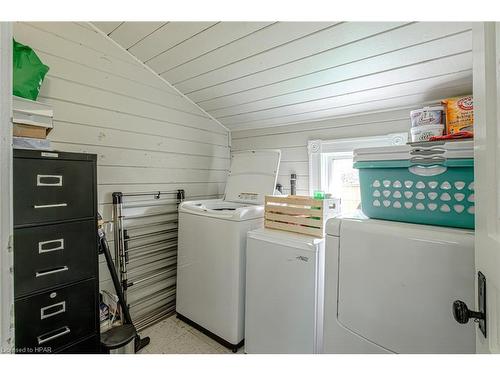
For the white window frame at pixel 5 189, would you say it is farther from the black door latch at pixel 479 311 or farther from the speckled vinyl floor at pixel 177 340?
the speckled vinyl floor at pixel 177 340

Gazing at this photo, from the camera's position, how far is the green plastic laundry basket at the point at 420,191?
0.88 meters

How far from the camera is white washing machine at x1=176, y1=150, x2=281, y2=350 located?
188 centimetres

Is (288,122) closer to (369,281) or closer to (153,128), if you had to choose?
(153,128)

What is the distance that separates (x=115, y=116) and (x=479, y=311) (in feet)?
7.35

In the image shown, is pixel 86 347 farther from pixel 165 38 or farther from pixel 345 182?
pixel 345 182

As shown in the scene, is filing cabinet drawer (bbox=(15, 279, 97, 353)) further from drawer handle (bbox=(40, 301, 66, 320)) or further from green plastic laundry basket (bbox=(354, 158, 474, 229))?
green plastic laundry basket (bbox=(354, 158, 474, 229))

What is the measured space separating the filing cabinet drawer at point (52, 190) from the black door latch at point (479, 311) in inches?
62.7

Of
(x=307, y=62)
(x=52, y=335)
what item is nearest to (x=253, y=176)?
(x=307, y=62)

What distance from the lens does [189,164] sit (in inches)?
99.0

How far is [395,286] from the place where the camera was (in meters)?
0.92

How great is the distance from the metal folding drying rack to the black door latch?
201 centimetres

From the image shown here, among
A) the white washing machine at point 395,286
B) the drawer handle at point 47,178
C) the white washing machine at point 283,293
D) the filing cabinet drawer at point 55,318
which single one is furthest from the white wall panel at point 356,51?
the filing cabinet drawer at point 55,318
